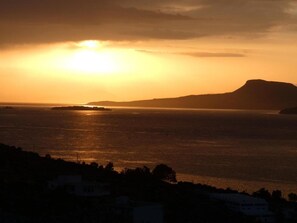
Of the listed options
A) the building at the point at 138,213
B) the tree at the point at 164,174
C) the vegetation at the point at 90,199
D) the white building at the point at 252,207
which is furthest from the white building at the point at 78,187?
the tree at the point at 164,174

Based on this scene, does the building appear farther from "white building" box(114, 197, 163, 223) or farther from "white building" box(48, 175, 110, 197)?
"white building" box(48, 175, 110, 197)

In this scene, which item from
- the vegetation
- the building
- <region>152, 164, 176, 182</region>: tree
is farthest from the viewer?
<region>152, 164, 176, 182</region>: tree

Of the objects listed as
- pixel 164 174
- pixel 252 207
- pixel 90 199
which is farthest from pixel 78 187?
pixel 164 174

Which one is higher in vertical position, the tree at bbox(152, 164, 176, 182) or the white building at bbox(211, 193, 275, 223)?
the tree at bbox(152, 164, 176, 182)

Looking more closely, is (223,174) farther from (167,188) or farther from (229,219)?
(229,219)

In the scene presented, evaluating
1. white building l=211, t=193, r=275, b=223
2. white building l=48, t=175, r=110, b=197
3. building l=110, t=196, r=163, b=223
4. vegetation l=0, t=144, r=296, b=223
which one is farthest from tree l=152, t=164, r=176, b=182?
building l=110, t=196, r=163, b=223

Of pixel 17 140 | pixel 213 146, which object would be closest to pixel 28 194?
pixel 213 146

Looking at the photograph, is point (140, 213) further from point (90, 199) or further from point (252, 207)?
point (252, 207)

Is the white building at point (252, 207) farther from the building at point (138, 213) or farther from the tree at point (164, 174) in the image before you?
the tree at point (164, 174)

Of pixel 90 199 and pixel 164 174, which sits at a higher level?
pixel 164 174
